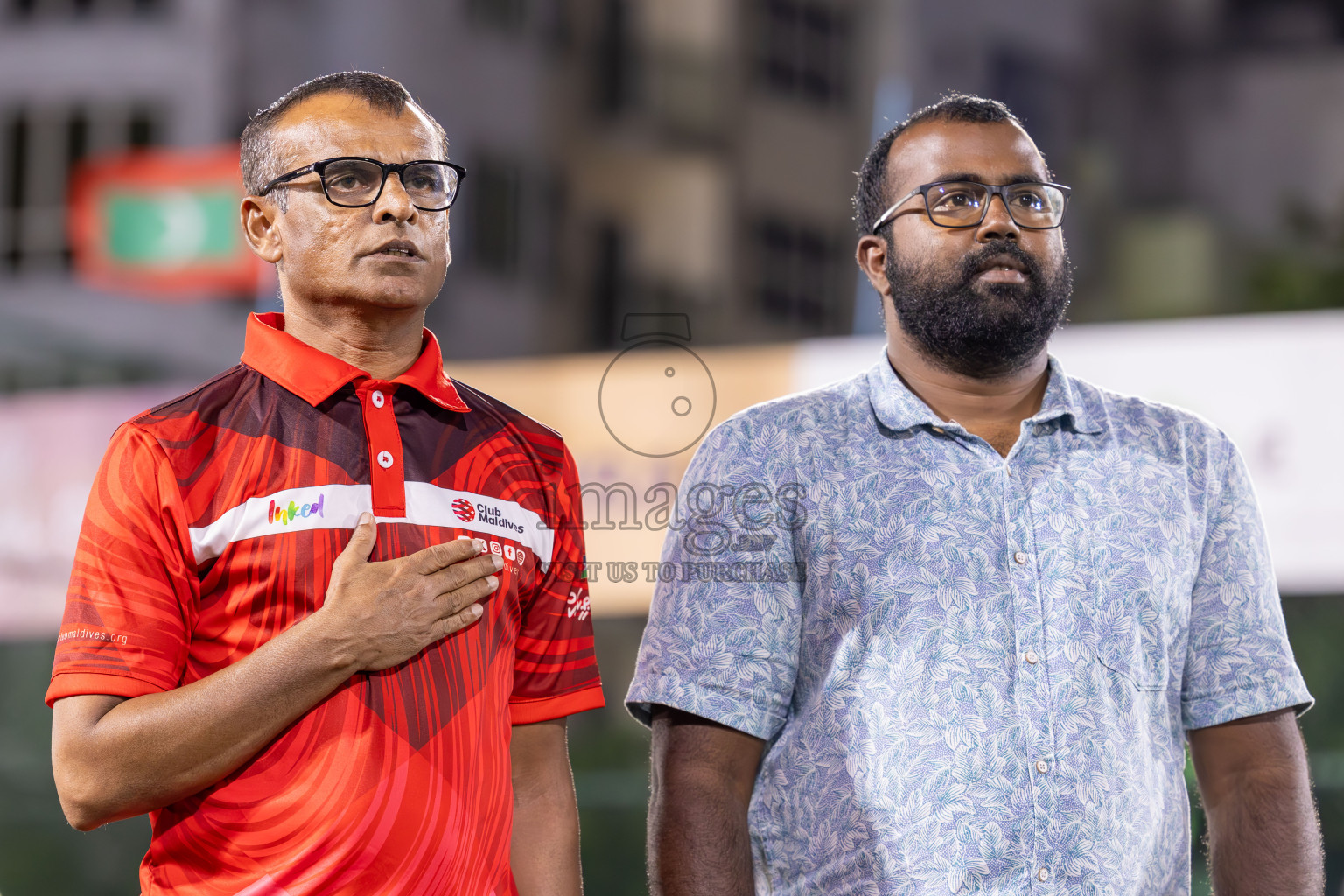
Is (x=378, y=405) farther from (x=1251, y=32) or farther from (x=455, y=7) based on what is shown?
(x=455, y=7)

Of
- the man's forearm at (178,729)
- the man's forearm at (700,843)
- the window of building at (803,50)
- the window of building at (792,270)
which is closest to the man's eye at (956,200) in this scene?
the man's forearm at (700,843)

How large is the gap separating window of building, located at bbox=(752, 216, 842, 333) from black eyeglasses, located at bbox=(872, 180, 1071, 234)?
11.8m

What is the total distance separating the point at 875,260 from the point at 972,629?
2.55 feet

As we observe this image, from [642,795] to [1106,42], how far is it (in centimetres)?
732

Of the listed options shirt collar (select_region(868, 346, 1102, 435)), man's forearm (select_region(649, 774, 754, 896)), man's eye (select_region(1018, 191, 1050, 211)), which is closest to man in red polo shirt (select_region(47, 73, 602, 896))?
man's forearm (select_region(649, 774, 754, 896))

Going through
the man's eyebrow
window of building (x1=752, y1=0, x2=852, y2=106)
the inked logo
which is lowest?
the inked logo

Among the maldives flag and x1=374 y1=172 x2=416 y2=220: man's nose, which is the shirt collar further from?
the maldives flag

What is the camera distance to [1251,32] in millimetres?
11398

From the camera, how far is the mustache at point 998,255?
2.66 metres

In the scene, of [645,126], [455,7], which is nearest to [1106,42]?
[645,126]

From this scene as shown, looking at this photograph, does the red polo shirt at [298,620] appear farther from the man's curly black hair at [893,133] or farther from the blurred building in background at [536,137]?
the blurred building in background at [536,137]

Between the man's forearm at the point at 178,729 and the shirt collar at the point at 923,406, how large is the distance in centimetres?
110

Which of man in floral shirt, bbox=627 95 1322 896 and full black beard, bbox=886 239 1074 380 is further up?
full black beard, bbox=886 239 1074 380

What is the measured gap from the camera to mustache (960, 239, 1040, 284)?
2662 millimetres
